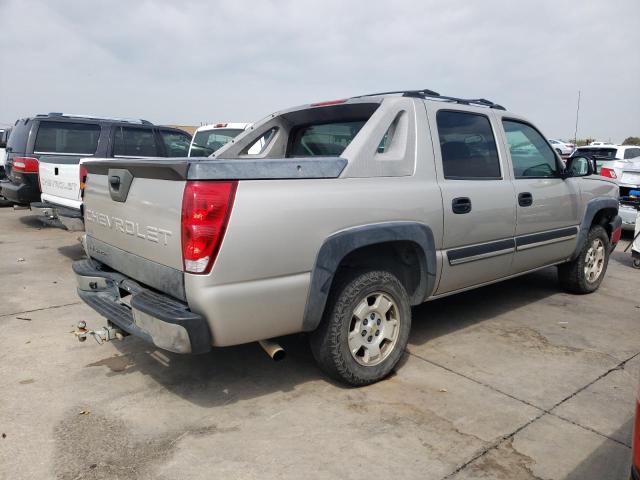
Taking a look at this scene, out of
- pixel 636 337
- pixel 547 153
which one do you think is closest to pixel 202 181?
pixel 547 153

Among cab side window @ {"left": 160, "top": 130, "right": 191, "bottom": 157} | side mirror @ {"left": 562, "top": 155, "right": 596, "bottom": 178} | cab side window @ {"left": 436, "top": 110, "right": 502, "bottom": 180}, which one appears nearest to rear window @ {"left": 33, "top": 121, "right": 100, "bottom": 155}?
cab side window @ {"left": 160, "top": 130, "right": 191, "bottom": 157}

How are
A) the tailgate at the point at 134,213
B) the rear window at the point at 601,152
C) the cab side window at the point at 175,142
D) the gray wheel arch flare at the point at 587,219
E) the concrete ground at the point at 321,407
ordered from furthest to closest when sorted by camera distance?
1. the rear window at the point at 601,152
2. the cab side window at the point at 175,142
3. the gray wheel arch flare at the point at 587,219
4. the tailgate at the point at 134,213
5. the concrete ground at the point at 321,407

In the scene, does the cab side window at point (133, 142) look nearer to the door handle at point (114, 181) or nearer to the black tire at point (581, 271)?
the door handle at point (114, 181)

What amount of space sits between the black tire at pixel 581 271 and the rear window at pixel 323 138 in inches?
117

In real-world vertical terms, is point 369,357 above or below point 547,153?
below

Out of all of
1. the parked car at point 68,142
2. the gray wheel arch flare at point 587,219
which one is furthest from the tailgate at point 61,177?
the gray wheel arch flare at point 587,219

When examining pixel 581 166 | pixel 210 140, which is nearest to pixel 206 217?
pixel 581 166

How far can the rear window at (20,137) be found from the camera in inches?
342

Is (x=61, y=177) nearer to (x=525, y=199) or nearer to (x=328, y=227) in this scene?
(x=328, y=227)

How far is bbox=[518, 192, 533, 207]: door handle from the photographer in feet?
14.6

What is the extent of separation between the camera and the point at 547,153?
16.5 ft

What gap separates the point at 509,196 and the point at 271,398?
2515 millimetres

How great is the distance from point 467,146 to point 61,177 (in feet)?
17.0

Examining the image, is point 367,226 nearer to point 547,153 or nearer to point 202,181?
point 202,181
